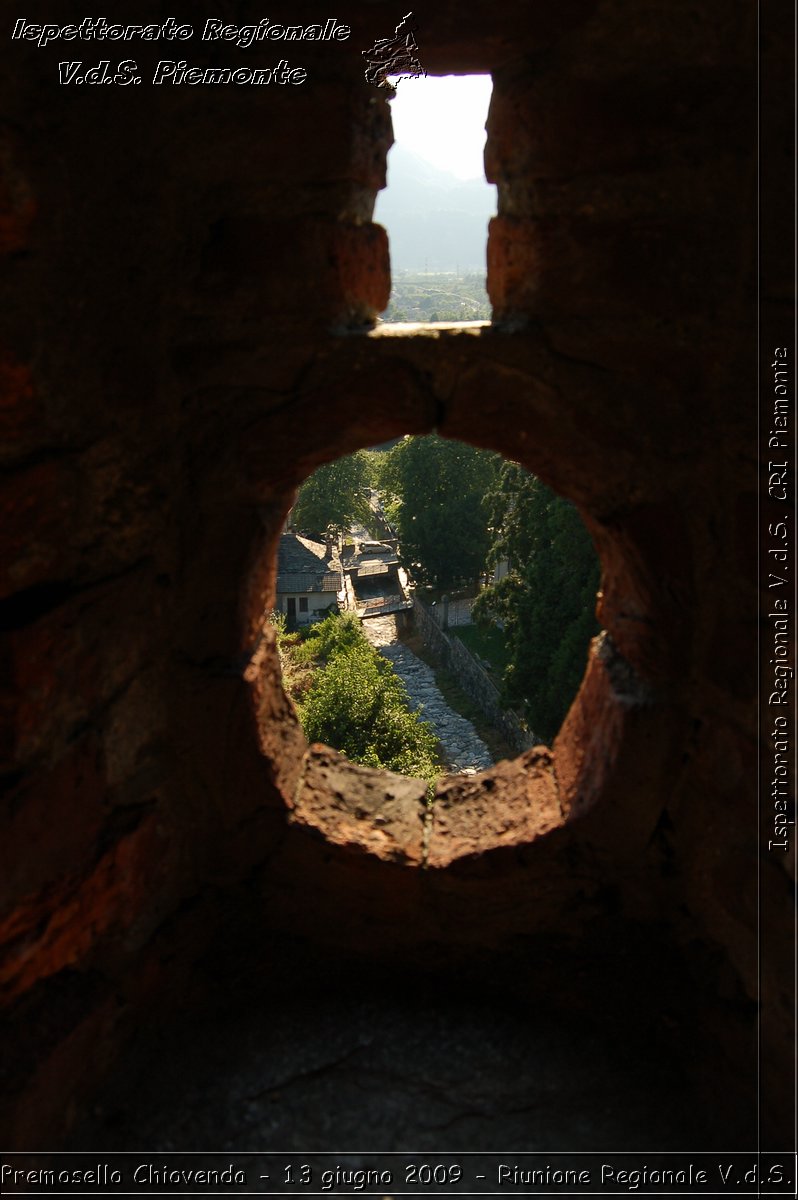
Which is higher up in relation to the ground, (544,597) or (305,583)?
(544,597)

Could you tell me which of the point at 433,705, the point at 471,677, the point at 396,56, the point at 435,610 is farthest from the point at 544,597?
the point at 435,610

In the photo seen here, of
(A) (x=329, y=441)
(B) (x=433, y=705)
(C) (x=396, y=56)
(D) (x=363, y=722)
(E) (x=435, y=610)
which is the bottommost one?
(B) (x=433, y=705)

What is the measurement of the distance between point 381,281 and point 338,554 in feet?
84.3

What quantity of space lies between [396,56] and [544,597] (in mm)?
9753

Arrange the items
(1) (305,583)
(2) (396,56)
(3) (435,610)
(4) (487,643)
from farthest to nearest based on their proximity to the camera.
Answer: (1) (305,583)
(3) (435,610)
(4) (487,643)
(2) (396,56)

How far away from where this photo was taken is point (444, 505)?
831 inches

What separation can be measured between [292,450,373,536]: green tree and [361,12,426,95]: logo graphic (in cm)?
2284

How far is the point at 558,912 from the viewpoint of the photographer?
2141 mm

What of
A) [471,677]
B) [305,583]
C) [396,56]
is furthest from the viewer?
[305,583]

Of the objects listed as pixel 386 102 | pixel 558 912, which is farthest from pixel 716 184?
pixel 558 912

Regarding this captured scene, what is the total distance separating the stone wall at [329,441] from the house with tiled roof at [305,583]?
2181 centimetres

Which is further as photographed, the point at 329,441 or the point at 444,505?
the point at 444,505

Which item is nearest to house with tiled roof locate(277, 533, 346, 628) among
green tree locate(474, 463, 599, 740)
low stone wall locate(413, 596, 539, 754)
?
low stone wall locate(413, 596, 539, 754)

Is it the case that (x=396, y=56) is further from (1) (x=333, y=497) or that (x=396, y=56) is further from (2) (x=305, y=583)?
(1) (x=333, y=497)
